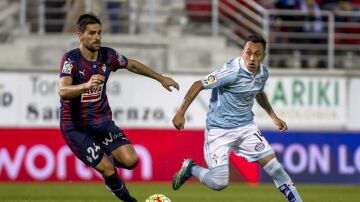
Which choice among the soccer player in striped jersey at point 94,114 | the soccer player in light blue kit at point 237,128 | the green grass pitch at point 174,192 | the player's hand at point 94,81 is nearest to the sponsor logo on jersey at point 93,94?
the soccer player in striped jersey at point 94,114

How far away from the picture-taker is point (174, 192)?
691 inches

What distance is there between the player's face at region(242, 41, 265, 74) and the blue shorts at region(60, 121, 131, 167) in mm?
1719

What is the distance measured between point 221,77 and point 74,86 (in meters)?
1.84

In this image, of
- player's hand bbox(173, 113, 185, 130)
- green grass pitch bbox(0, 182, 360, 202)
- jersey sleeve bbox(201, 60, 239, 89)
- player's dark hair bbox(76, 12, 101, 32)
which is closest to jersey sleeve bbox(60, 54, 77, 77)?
player's dark hair bbox(76, 12, 101, 32)

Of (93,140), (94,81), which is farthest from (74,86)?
(93,140)

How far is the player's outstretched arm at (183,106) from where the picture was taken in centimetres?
1146

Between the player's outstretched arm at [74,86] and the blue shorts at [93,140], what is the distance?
779mm

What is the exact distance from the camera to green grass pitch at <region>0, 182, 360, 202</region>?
51.6 ft

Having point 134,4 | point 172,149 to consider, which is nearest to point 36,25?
point 134,4

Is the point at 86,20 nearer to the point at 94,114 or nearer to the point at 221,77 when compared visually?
the point at 94,114

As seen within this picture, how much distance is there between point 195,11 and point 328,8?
3429 millimetres

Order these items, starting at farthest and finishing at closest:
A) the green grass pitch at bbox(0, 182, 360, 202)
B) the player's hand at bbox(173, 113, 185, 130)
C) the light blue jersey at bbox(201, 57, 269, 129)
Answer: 1. the green grass pitch at bbox(0, 182, 360, 202)
2. the light blue jersey at bbox(201, 57, 269, 129)
3. the player's hand at bbox(173, 113, 185, 130)

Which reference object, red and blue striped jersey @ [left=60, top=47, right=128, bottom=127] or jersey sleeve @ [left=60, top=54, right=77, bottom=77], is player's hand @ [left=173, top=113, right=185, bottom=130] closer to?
red and blue striped jersey @ [left=60, top=47, right=128, bottom=127]

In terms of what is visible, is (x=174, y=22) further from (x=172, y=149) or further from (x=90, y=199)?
(x=90, y=199)
